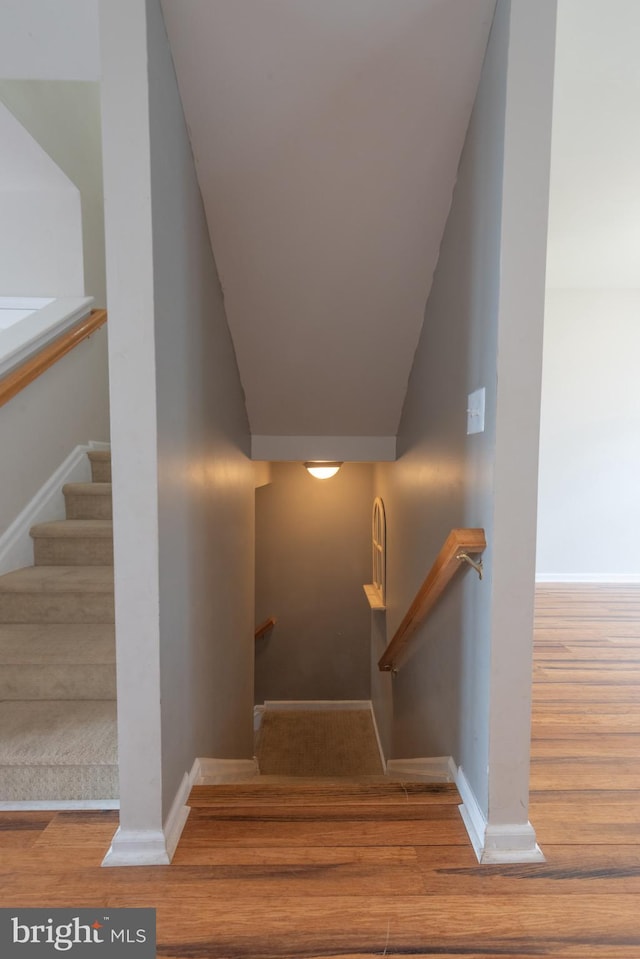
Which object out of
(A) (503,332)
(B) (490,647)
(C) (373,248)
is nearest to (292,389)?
(C) (373,248)

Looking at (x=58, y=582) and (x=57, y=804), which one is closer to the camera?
(x=57, y=804)

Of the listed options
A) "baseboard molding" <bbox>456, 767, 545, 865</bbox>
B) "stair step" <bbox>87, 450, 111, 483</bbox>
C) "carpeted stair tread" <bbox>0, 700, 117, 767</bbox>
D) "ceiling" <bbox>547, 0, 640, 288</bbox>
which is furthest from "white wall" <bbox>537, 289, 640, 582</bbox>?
"carpeted stair tread" <bbox>0, 700, 117, 767</bbox>

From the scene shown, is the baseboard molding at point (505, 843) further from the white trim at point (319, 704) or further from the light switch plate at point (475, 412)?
the white trim at point (319, 704)

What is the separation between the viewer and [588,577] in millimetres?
4723

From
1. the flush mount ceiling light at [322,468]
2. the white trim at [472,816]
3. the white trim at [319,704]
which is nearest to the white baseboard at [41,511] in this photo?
the flush mount ceiling light at [322,468]

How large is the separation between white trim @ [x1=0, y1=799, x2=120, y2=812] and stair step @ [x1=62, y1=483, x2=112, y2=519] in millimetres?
1595

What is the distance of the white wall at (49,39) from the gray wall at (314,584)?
3.77 metres

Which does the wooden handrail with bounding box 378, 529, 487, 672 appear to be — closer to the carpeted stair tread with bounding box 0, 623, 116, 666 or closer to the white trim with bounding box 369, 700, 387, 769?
the carpeted stair tread with bounding box 0, 623, 116, 666

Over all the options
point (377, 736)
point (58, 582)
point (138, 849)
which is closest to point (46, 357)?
point (58, 582)

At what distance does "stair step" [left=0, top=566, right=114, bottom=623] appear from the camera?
221 centimetres

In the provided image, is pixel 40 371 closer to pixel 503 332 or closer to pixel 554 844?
pixel 503 332

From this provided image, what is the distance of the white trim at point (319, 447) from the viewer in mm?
3258

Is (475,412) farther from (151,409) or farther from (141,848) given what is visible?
(141,848)

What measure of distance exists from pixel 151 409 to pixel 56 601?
1.41 meters
